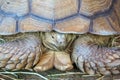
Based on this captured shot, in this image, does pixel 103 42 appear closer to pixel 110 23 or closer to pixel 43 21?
pixel 110 23

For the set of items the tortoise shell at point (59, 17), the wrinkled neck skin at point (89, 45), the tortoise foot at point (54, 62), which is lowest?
the tortoise foot at point (54, 62)

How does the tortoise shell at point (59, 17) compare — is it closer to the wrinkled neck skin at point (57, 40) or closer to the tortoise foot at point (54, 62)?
the wrinkled neck skin at point (57, 40)

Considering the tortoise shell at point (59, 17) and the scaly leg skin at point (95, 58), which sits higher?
the tortoise shell at point (59, 17)

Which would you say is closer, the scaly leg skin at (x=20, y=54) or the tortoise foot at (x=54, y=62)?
the scaly leg skin at (x=20, y=54)

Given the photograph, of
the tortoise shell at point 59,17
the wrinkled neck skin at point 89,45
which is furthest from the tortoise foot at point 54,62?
the tortoise shell at point 59,17

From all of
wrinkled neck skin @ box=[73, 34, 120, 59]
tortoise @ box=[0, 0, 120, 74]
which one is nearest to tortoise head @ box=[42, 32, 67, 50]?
tortoise @ box=[0, 0, 120, 74]

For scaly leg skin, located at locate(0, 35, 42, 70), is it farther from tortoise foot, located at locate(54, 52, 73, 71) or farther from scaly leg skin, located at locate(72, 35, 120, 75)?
scaly leg skin, located at locate(72, 35, 120, 75)

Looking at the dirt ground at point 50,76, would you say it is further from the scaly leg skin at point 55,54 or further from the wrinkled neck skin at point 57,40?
the wrinkled neck skin at point 57,40
